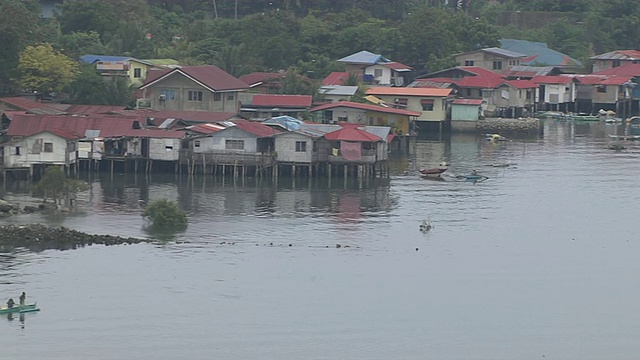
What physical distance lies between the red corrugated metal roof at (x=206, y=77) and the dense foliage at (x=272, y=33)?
1751 millimetres

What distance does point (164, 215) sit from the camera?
41844mm

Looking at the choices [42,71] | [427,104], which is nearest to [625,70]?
[427,104]

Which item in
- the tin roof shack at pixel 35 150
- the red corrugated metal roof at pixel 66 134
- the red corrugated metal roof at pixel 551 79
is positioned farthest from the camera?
the red corrugated metal roof at pixel 551 79

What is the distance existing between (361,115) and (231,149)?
36.2ft

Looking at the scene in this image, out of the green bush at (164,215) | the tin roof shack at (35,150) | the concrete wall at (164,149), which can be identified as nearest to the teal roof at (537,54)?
the concrete wall at (164,149)

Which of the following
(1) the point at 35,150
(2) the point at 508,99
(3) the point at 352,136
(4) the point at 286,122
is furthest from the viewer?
(2) the point at 508,99

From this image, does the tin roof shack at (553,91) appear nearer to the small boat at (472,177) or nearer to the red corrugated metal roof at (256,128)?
the small boat at (472,177)

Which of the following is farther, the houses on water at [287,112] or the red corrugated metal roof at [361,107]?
the red corrugated metal roof at [361,107]

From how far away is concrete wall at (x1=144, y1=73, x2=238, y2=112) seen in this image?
57.2 m

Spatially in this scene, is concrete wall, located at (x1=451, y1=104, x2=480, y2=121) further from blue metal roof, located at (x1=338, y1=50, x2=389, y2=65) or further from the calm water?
the calm water

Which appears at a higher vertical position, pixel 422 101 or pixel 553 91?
pixel 553 91

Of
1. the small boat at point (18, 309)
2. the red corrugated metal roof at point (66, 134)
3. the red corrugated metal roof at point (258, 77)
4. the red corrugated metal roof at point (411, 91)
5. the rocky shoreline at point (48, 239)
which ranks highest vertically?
the red corrugated metal roof at point (258, 77)

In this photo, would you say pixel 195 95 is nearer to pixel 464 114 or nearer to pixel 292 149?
pixel 292 149

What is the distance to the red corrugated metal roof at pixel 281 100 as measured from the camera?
196 ft
